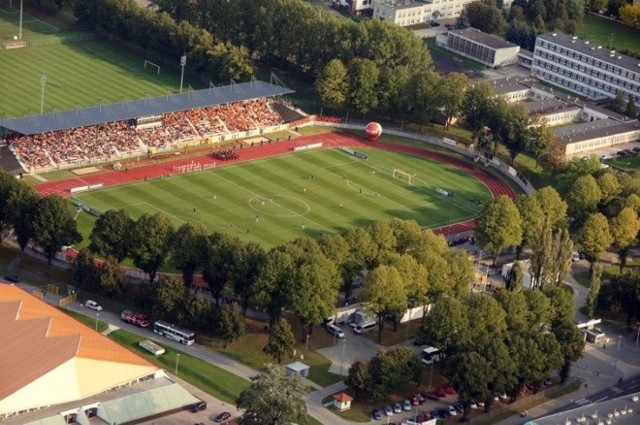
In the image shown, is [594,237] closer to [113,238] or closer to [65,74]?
[113,238]

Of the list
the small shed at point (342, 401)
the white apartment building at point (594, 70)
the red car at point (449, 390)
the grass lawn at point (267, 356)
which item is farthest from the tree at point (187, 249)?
the white apartment building at point (594, 70)

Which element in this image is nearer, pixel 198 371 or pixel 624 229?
pixel 198 371

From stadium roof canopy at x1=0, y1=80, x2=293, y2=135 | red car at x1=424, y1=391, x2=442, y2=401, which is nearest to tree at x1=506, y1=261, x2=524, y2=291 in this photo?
red car at x1=424, y1=391, x2=442, y2=401

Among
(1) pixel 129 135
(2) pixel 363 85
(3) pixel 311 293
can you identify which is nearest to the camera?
(3) pixel 311 293

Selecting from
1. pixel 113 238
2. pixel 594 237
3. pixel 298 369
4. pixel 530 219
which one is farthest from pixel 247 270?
pixel 594 237

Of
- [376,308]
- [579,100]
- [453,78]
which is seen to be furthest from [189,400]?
[579,100]

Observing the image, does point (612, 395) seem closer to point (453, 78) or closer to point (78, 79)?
point (453, 78)

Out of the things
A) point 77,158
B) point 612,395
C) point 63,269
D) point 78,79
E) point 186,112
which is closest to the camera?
point 612,395
